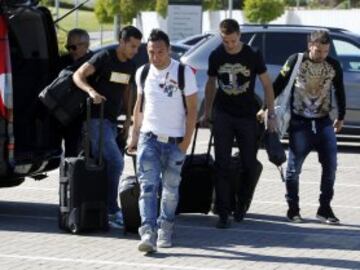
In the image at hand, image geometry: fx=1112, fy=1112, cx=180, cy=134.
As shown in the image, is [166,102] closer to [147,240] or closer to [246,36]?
[147,240]

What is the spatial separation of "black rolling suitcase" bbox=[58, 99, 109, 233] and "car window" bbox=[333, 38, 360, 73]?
26.5 feet

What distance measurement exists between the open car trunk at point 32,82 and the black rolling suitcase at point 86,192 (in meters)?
0.77

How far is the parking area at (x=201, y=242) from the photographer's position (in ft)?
27.6

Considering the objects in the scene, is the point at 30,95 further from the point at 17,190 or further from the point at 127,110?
the point at 17,190

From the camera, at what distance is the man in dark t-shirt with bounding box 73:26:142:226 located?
949 centimetres

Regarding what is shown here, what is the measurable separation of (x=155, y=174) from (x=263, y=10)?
126 ft

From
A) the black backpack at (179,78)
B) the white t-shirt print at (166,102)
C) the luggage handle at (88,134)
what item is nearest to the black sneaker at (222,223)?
the luggage handle at (88,134)

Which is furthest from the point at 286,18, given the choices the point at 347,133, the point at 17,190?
the point at 17,190

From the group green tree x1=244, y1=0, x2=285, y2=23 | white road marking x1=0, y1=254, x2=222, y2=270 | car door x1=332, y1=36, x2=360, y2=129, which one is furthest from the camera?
green tree x1=244, y1=0, x2=285, y2=23

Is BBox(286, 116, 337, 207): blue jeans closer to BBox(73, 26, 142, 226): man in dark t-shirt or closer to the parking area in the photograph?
the parking area

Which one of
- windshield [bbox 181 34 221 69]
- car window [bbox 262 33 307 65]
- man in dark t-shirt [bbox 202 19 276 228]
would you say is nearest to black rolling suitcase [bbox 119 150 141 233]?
man in dark t-shirt [bbox 202 19 276 228]

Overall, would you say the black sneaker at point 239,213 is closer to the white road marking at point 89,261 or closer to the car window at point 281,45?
the white road marking at point 89,261

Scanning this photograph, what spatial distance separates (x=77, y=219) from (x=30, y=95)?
5.74 feet

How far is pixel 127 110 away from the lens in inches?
395
